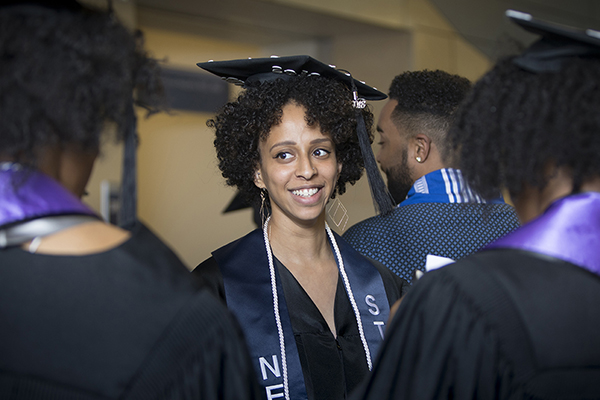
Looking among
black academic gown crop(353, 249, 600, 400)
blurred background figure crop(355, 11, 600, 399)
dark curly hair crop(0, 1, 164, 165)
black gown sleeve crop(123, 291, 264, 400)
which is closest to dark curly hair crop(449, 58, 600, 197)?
blurred background figure crop(355, 11, 600, 399)

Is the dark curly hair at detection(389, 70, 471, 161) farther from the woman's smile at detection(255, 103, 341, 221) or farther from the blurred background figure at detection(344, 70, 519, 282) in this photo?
the woman's smile at detection(255, 103, 341, 221)

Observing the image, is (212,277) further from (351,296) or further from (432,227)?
(432,227)

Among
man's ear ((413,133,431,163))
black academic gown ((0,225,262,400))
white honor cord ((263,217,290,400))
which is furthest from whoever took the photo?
man's ear ((413,133,431,163))

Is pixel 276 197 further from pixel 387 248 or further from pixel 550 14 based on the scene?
pixel 550 14

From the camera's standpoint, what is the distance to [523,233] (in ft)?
3.50

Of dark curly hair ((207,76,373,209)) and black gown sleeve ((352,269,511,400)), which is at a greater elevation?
dark curly hair ((207,76,373,209))

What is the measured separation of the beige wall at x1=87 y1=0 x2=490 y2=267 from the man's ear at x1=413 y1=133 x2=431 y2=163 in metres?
1.55

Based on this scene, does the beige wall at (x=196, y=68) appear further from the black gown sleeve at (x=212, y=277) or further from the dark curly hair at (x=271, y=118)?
the black gown sleeve at (x=212, y=277)

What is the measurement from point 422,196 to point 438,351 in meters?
1.22

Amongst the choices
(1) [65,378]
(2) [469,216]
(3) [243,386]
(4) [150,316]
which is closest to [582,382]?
(3) [243,386]

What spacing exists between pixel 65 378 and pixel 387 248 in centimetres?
143

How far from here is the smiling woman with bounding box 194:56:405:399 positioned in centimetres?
173

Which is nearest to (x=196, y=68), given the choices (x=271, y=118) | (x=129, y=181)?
(x=271, y=118)

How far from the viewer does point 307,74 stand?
2049 mm
